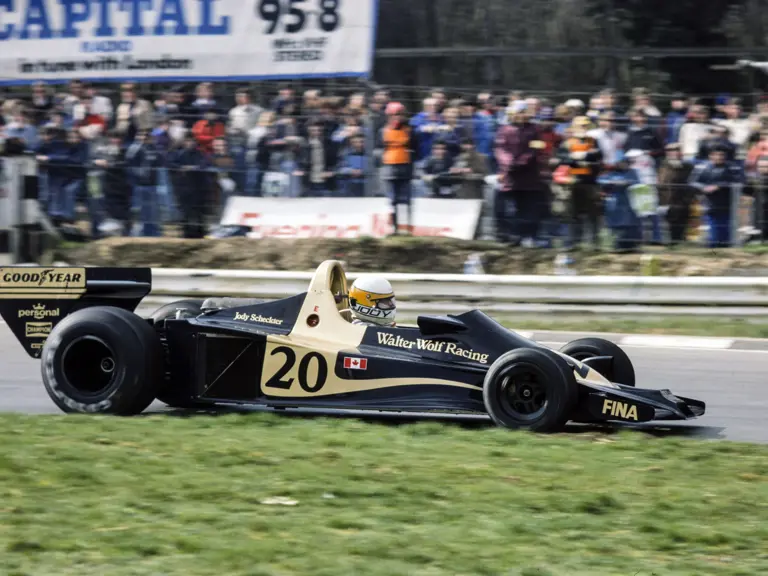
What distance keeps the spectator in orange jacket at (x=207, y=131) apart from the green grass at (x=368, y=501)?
734 centimetres

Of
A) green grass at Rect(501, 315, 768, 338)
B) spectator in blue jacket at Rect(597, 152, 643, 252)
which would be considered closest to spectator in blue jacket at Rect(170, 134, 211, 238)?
green grass at Rect(501, 315, 768, 338)

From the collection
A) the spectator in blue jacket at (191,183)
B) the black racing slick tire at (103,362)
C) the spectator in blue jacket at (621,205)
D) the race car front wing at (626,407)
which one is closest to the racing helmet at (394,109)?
the spectator in blue jacket at (191,183)

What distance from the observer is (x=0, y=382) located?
29.7ft

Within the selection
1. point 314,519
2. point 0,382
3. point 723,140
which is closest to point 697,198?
point 723,140

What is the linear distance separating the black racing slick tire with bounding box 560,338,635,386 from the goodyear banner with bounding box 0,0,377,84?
755cm

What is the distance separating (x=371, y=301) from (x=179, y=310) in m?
1.24

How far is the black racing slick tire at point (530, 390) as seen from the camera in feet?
22.2

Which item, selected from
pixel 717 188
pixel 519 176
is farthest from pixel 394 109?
pixel 717 188

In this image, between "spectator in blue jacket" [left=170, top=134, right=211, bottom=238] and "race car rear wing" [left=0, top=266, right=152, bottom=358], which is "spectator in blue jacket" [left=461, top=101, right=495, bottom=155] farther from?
"race car rear wing" [left=0, top=266, right=152, bottom=358]

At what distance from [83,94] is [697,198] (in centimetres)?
740

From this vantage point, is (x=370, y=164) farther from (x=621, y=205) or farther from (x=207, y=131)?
(x=621, y=205)

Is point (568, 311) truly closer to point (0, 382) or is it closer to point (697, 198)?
point (697, 198)

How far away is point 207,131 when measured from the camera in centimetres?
1428

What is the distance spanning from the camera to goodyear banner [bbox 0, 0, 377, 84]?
586 inches
